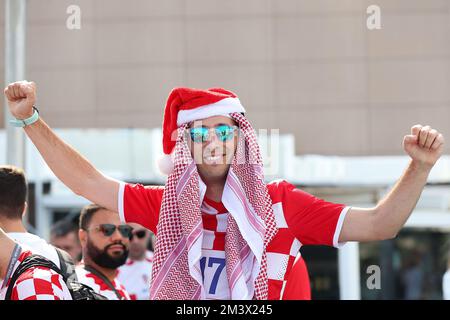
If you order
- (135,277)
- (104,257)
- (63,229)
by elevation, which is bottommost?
(135,277)

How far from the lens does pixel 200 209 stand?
2.42 metres

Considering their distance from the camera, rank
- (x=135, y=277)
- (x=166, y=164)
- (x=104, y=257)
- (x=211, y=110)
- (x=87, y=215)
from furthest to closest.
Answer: (x=135, y=277), (x=87, y=215), (x=104, y=257), (x=166, y=164), (x=211, y=110)

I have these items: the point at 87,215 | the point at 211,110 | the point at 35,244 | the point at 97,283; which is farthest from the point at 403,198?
the point at 87,215

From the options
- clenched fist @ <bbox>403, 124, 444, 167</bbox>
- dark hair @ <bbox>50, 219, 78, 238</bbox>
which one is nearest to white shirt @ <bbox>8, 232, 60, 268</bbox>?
clenched fist @ <bbox>403, 124, 444, 167</bbox>

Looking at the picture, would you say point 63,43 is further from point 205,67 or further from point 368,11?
point 368,11

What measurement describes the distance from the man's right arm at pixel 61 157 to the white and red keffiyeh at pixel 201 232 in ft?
0.65

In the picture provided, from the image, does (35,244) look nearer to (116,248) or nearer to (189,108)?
(189,108)

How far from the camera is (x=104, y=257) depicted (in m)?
4.23

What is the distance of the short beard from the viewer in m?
4.19

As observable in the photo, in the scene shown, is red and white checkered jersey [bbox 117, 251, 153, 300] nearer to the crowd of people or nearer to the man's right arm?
the crowd of people

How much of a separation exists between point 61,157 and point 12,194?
0.66 metres

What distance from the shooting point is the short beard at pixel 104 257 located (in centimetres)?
419
